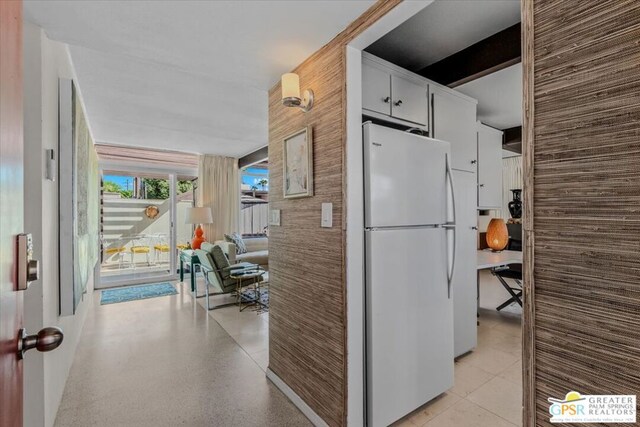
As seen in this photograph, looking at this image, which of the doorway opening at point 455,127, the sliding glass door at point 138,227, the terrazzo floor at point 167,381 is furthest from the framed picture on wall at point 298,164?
the sliding glass door at point 138,227

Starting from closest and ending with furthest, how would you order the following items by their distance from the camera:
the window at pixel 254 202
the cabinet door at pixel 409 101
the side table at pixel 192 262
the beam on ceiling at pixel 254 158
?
the cabinet door at pixel 409 101 < the side table at pixel 192 262 < the beam on ceiling at pixel 254 158 < the window at pixel 254 202

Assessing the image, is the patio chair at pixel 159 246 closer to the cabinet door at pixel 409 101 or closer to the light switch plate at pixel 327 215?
the light switch plate at pixel 327 215

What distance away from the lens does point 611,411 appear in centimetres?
79

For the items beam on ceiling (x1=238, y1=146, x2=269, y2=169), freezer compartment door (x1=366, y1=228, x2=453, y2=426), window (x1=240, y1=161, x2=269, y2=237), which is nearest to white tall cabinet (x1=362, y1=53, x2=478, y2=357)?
freezer compartment door (x1=366, y1=228, x2=453, y2=426)

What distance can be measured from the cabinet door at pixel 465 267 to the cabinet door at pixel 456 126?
136 mm

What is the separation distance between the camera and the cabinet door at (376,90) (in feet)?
6.17

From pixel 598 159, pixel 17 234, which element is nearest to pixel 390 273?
pixel 598 159

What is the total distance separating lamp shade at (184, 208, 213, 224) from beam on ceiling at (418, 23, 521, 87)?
451 cm

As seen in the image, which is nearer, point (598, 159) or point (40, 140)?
point (598, 159)

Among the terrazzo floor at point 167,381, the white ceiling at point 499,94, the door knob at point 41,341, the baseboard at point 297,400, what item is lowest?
the terrazzo floor at point 167,381

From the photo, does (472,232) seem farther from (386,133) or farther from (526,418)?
(526,418)

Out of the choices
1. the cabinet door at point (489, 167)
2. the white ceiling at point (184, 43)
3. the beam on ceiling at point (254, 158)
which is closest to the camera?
the white ceiling at point (184, 43)

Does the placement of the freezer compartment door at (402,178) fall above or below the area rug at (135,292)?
above

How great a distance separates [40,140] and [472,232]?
10.0 feet
